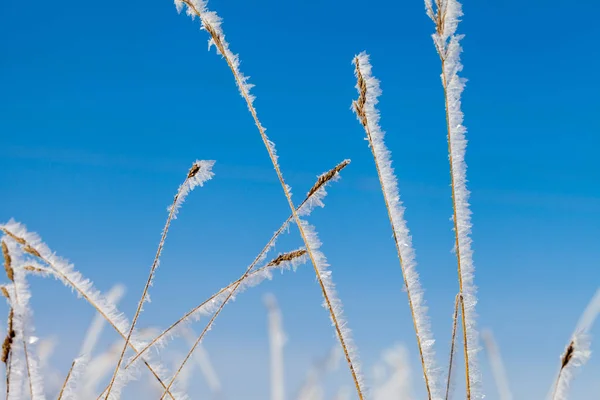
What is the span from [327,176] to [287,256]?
24cm

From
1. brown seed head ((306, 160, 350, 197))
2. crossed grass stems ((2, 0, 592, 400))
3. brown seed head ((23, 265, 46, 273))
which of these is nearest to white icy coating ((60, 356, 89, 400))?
crossed grass stems ((2, 0, 592, 400))

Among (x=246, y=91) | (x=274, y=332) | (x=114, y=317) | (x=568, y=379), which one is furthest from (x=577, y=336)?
(x=274, y=332)

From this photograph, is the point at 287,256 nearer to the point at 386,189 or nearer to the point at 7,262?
the point at 386,189

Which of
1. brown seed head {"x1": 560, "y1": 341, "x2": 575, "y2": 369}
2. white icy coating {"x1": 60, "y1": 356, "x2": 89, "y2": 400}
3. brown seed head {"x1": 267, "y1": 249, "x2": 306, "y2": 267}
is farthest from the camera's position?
white icy coating {"x1": 60, "y1": 356, "x2": 89, "y2": 400}

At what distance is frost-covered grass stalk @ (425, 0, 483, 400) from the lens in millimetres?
1154

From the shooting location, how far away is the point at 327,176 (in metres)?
1.38

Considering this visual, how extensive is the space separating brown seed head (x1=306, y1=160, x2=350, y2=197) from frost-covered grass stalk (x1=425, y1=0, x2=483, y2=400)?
25 cm

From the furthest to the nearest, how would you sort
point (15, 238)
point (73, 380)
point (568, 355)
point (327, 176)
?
point (73, 380), point (15, 238), point (327, 176), point (568, 355)

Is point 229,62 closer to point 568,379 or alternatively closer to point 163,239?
point 163,239

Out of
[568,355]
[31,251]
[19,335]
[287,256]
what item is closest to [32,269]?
[31,251]

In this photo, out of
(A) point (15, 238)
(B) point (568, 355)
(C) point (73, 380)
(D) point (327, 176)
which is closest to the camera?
(B) point (568, 355)

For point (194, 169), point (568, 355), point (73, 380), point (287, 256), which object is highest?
point (194, 169)

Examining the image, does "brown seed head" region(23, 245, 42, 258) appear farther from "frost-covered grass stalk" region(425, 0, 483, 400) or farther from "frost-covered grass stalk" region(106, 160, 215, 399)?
"frost-covered grass stalk" region(425, 0, 483, 400)

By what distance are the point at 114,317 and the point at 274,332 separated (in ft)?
7.01
